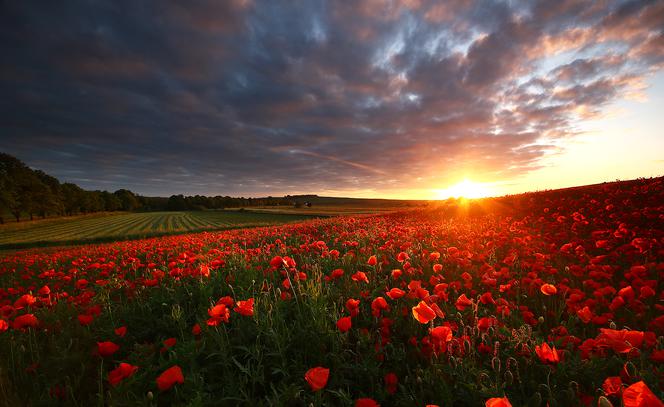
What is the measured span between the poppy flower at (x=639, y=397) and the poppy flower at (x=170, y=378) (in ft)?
7.63

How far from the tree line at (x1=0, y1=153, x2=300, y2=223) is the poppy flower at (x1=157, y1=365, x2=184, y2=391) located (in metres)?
77.5

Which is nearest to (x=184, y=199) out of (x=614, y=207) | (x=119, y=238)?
(x=119, y=238)

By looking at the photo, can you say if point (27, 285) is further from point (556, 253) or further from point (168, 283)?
point (556, 253)

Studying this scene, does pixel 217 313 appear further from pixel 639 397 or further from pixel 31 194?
pixel 31 194

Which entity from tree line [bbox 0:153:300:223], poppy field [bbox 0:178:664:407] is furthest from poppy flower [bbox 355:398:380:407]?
tree line [bbox 0:153:300:223]

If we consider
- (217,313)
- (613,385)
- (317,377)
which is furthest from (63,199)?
(613,385)

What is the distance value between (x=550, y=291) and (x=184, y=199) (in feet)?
462

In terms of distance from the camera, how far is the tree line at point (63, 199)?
57344mm

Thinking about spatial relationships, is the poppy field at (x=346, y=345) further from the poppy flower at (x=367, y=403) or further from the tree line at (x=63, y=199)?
the tree line at (x=63, y=199)

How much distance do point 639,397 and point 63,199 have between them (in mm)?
111401

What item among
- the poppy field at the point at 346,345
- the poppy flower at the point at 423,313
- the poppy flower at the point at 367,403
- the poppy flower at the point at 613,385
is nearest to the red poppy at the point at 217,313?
the poppy field at the point at 346,345

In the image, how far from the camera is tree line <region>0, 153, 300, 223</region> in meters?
57.3

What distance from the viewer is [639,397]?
115 centimetres

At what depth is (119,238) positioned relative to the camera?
112 feet
